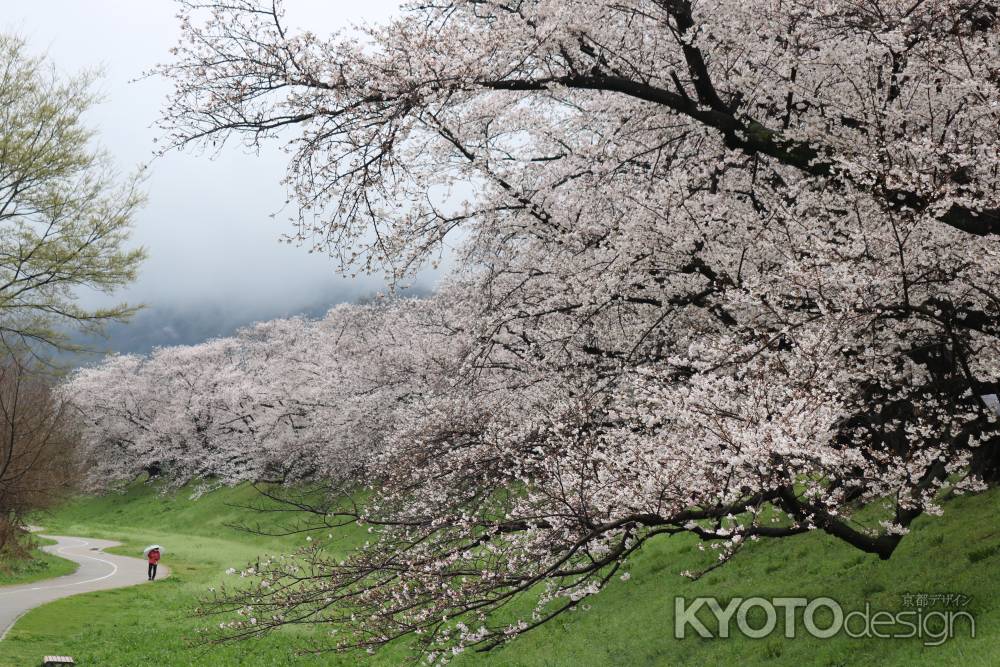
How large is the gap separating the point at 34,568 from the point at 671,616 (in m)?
24.0

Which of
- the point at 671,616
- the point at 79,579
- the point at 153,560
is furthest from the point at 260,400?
the point at 671,616

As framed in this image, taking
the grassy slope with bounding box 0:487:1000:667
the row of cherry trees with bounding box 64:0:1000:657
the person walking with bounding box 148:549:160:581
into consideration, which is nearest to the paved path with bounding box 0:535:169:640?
the person walking with bounding box 148:549:160:581

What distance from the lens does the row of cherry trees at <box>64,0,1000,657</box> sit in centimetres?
729

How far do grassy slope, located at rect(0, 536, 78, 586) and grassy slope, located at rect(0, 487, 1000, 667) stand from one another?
354 centimetres

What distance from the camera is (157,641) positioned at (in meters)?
17.7

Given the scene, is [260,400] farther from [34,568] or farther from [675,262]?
[675,262]

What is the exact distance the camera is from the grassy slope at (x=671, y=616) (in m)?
8.57

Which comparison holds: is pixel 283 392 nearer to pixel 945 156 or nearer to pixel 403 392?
pixel 403 392

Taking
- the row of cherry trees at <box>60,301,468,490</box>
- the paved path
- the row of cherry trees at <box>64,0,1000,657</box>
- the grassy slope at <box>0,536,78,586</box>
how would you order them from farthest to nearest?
the row of cherry trees at <box>60,301,468,490</box> < the grassy slope at <box>0,536,78,586</box> < the paved path < the row of cherry trees at <box>64,0,1000,657</box>

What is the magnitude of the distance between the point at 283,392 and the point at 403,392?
20.9m

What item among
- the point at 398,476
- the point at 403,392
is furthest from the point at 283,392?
the point at 398,476

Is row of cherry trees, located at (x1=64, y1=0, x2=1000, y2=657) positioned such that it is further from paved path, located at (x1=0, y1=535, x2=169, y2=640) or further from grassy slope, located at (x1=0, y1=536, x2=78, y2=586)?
→ grassy slope, located at (x1=0, y1=536, x2=78, y2=586)

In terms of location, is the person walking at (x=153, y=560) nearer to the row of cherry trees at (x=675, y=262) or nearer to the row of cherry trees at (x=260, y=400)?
the row of cherry trees at (x=260, y=400)

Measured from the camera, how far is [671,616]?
1201 centimetres
